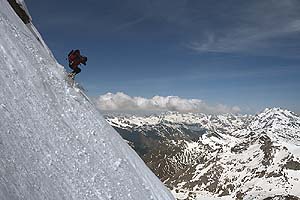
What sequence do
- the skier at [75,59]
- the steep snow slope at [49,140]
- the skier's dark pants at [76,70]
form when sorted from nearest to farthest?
the steep snow slope at [49,140] < the skier's dark pants at [76,70] < the skier at [75,59]

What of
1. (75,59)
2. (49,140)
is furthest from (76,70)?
(49,140)

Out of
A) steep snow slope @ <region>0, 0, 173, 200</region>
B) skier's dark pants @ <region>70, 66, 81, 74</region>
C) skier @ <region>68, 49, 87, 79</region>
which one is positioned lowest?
steep snow slope @ <region>0, 0, 173, 200</region>

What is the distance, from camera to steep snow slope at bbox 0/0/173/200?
14.1 m

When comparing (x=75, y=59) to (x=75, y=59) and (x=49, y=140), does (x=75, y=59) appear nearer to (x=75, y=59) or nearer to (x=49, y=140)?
(x=75, y=59)

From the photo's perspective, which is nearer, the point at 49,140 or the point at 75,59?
the point at 49,140

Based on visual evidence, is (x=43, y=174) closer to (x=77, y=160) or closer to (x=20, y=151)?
(x=20, y=151)

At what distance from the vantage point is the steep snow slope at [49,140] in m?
14.1

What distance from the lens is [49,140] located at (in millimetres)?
16750

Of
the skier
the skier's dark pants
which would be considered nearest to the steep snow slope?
the skier's dark pants

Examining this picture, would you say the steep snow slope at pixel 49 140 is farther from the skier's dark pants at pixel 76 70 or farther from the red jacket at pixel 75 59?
the red jacket at pixel 75 59

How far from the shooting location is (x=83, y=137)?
19500 mm

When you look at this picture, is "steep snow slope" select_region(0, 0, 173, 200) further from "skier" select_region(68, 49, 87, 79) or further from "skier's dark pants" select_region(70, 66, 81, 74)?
"skier" select_region(68, 49, 87, 79)

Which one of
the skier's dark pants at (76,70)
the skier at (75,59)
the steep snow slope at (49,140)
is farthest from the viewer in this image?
the skier at (75,59)

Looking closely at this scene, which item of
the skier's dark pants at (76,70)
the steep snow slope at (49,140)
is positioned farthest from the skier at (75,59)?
the steep snow slope at (49,140)
